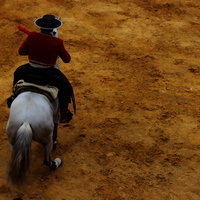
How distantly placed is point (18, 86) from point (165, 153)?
299 centimetres

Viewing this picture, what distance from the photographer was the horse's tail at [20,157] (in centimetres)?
466

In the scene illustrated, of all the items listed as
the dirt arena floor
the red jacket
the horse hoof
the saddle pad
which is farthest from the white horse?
the horse hoof

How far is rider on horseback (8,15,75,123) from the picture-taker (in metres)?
5.11

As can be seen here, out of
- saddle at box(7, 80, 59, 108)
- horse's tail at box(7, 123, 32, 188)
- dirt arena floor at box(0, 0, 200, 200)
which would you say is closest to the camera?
horse's tail at box(7, 123, 32, 188)

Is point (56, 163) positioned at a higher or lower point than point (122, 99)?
higher

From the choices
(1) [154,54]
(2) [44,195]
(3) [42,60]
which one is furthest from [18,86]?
(1) [154,54]

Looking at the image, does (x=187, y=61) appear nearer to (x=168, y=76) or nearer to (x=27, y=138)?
(x=168, y=76)

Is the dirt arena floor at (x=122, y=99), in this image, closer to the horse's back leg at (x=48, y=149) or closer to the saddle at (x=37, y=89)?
the horse's back leg at (x=48, y=149)

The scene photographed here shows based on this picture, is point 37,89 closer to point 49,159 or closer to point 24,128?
point 24,128

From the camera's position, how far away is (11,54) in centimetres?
927

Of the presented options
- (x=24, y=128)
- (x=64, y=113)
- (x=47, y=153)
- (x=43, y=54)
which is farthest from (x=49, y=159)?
(x=43, y=54)

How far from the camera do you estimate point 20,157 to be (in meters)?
4.71

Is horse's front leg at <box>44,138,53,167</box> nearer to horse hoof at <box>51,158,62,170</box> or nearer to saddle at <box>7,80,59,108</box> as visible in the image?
horse hoof at <box>51,158,62,170</box>

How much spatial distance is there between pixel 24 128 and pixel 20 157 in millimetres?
410
